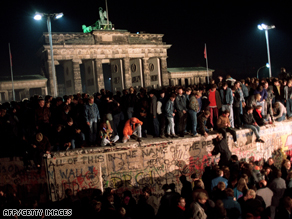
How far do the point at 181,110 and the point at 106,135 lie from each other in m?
2.97

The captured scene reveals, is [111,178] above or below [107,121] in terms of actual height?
below

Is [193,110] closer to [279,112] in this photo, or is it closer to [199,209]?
[279,112]

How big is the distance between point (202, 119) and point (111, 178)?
3.99 m

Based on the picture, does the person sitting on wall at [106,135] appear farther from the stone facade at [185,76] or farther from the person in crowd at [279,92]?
the stone facade at [185,76]

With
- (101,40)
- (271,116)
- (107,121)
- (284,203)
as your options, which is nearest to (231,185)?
(284,203)

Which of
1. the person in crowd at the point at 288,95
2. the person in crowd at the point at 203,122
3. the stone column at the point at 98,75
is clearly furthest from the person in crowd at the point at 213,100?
the stone column at the point at 98,75

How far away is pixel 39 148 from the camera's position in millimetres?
8266

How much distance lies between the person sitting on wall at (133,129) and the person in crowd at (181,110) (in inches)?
58.0

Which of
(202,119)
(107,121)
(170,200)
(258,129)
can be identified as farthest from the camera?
(258,129)

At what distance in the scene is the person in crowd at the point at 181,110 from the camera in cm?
1012

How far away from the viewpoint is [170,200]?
6562 mm

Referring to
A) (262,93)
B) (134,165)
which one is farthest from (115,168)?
(262,93)

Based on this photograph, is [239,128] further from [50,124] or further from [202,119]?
[50,124]

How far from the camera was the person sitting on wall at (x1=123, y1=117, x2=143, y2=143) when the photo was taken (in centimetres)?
944
